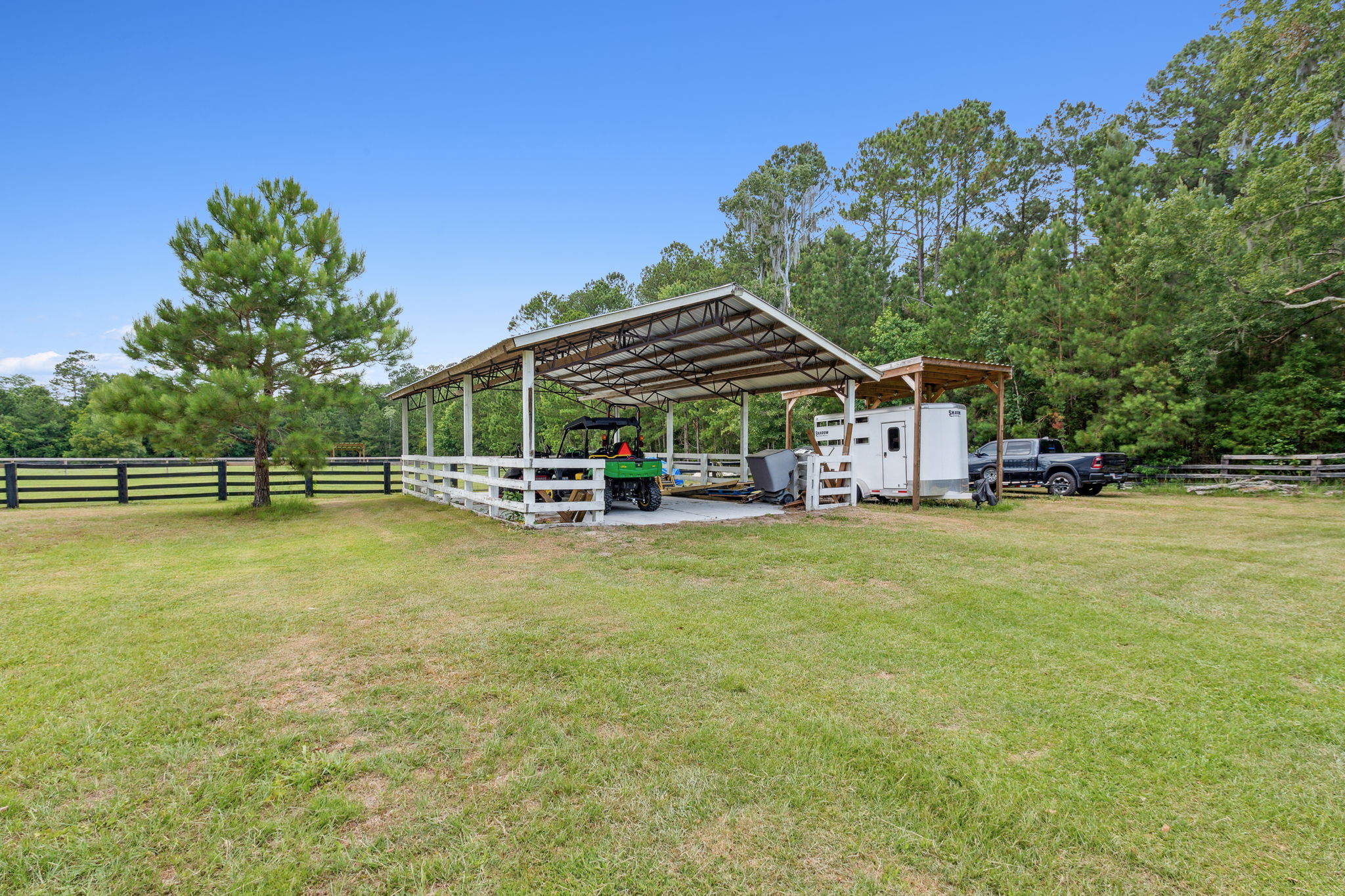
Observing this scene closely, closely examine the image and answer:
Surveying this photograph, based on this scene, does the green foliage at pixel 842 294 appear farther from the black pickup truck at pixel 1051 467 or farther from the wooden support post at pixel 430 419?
the wooden support post at pixel 430 419

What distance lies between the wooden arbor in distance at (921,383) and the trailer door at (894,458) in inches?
8.8

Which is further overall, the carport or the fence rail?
the fence rail

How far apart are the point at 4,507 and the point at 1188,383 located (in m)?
32.5

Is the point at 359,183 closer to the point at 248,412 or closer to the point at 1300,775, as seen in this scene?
the point at 248,412

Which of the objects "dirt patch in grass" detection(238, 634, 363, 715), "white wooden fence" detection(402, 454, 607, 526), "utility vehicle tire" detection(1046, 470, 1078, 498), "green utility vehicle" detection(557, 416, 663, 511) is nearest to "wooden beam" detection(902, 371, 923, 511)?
"green utility vehicle" detection(557, 416, 663, 511)

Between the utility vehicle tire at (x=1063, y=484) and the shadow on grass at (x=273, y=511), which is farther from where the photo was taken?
the utility vehicle tire at (x=1063, y=484)

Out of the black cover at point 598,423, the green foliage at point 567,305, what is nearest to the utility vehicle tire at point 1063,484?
the black cover at point 598,423

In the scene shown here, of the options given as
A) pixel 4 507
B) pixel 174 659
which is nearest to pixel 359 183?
pixel 4 507

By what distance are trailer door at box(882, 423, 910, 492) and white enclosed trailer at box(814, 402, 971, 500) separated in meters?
0.01

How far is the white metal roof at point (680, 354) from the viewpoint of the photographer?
957 cm

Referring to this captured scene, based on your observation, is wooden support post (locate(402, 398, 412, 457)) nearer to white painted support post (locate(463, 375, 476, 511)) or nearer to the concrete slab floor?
white painted support post (locate(463, 375, 476, 511))

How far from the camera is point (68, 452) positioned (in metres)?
34.0

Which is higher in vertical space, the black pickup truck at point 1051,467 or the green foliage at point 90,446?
the green foliage at point 90,446

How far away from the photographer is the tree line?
450 inches
